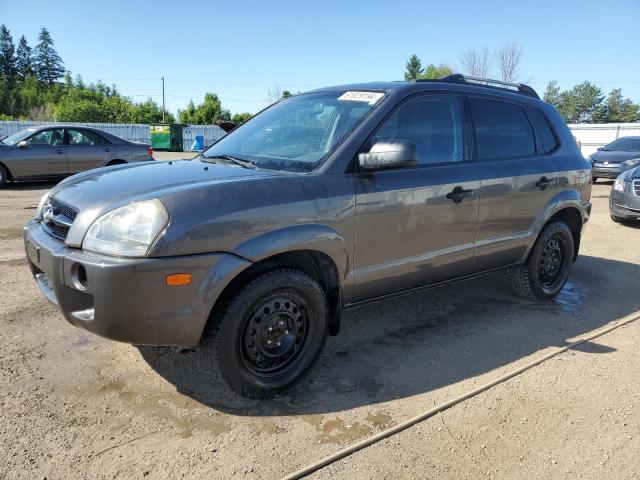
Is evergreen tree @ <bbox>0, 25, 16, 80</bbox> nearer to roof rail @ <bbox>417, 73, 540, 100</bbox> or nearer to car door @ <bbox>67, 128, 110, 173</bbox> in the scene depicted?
car door @ <bbox>67, 128, 110, 173</bbox>

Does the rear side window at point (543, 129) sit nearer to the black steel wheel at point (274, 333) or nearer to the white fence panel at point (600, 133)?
the black steel wheel at point (274, 333)

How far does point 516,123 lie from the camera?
4.29 m

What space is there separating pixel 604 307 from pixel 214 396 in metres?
3.72

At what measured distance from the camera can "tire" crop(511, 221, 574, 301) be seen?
450cm

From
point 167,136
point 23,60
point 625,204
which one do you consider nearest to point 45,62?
point 23,60

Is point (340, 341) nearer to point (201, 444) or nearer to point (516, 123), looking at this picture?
point (201, 444)

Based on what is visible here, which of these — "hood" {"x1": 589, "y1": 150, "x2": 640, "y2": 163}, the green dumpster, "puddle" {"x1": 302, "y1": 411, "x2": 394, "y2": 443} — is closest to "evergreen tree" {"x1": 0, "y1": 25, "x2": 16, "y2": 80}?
the green dumpster

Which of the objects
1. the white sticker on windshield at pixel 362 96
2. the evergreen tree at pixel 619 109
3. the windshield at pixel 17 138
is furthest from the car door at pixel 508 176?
the evergreen tree at pixel 619 109

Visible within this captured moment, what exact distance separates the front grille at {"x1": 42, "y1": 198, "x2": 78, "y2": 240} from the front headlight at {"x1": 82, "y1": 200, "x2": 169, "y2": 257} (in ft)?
1.10

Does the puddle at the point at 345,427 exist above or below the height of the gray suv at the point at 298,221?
below

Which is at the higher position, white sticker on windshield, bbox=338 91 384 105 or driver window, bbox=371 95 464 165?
white sticker on windshield, bbox=338 91 384 105

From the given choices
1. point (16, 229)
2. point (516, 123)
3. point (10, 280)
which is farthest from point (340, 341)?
point (16, 229)

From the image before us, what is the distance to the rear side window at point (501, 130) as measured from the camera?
390 cm

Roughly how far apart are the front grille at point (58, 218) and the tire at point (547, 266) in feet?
11.9
